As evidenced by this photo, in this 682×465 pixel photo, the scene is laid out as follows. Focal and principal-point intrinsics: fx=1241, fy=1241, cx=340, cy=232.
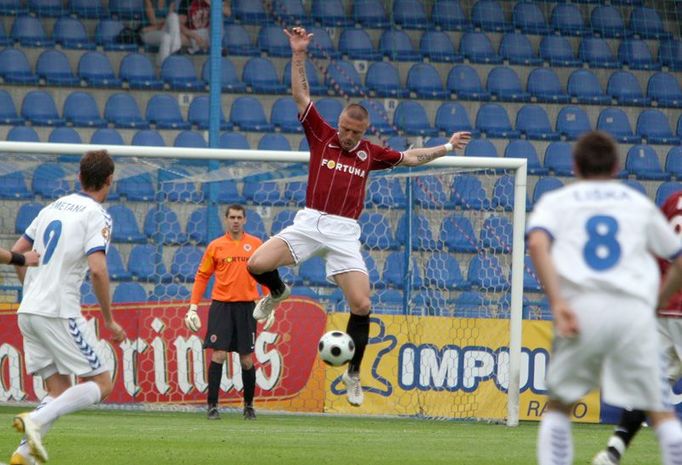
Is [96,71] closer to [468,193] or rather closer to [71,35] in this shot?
[71,35]

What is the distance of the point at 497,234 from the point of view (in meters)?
14.7

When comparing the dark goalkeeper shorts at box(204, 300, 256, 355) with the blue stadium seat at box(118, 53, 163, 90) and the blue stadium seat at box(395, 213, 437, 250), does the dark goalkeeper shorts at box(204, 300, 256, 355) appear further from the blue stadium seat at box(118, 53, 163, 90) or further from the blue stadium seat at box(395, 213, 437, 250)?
the blue stadium seat at box(118, 53, 163, 90)

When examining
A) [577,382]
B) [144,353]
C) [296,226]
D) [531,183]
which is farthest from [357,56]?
[577,382]

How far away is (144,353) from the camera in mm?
13836

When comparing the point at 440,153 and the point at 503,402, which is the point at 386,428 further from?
the point at 440,153

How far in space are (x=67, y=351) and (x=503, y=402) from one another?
7.58m

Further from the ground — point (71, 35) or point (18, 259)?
point (71, 35)

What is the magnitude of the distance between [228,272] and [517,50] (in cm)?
841

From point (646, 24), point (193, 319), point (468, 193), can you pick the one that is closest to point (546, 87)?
point (646, 24)

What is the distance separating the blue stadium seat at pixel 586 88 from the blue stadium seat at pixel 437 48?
5.90ft

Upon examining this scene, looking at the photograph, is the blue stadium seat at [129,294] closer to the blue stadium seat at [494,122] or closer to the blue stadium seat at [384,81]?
the blue stadium seat at [384,81]

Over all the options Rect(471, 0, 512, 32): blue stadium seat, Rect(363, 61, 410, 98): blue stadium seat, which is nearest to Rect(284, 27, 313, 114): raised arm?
Rect(363, 61, 410, 98): blue stadium seat

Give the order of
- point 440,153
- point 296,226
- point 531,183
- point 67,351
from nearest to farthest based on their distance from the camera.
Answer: point 67,351 < point 296,226 < point 440,153 < point 531,183

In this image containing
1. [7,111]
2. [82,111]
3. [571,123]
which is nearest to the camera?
[7,111]
